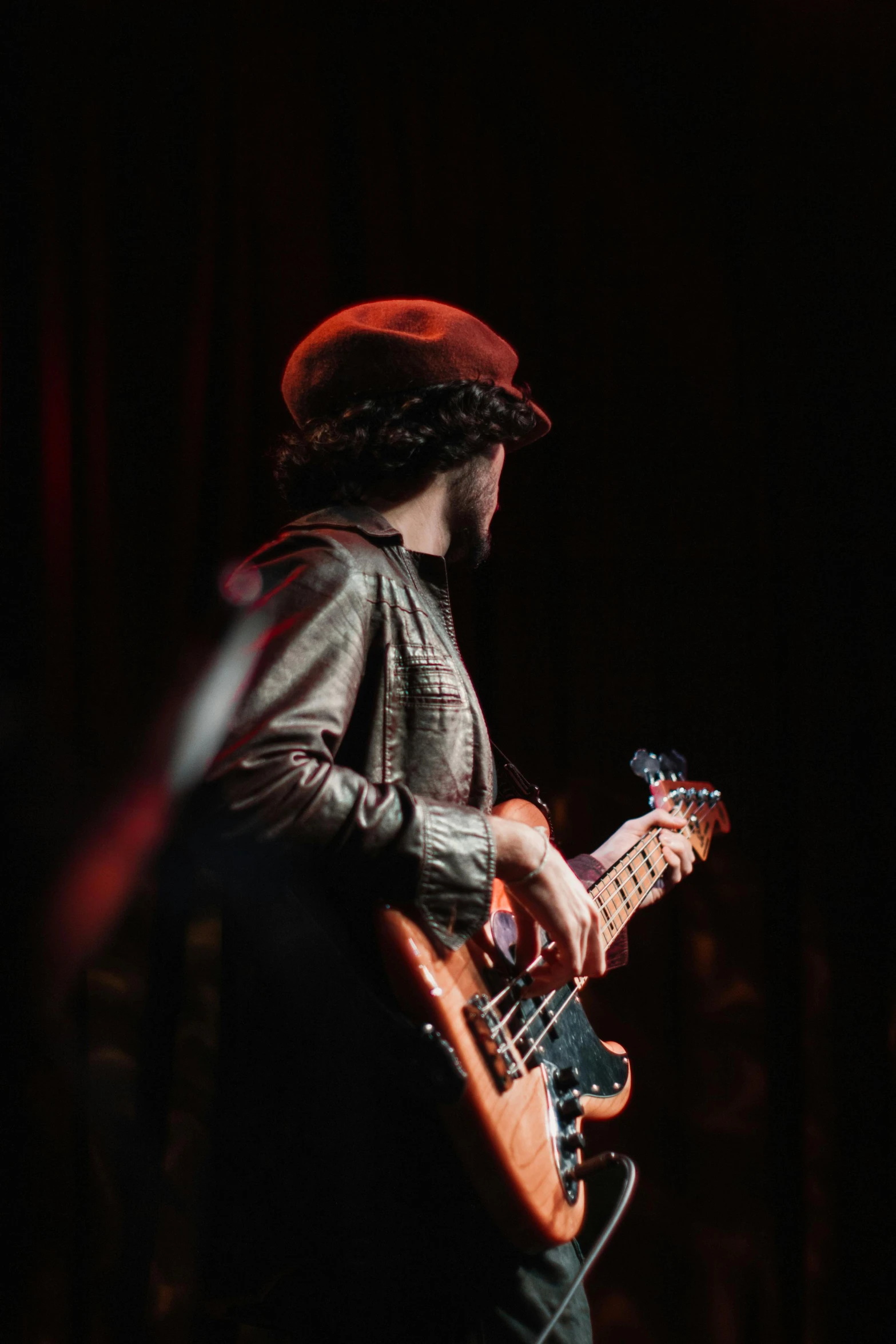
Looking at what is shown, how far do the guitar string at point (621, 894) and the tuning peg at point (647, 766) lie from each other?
0.07m

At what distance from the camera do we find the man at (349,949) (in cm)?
90

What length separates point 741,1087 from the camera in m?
2.11

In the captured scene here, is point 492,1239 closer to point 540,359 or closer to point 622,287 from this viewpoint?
point 540,359

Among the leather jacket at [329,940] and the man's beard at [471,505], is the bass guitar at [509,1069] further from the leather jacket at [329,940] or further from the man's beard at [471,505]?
the man's beard at [471,505]

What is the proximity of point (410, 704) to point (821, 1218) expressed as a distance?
1.72 metres

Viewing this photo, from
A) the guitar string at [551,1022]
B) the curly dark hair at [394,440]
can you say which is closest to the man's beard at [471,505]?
the curly dark hair at [394,440]

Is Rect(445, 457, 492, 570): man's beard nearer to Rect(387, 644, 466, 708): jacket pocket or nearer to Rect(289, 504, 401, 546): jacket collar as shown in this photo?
Rect(289, 504, 401, 546): jacket collar

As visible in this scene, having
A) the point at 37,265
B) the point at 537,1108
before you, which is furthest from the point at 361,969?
the point at 37,265

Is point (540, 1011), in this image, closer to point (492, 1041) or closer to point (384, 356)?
point (492, 1041)

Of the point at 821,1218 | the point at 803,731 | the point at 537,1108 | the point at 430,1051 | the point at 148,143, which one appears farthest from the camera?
the point at 803,731

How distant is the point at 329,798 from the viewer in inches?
34.7

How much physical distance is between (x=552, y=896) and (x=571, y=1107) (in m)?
0.27

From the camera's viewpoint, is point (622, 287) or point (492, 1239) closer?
point (492, 1239)

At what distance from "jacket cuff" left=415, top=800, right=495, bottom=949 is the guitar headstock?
893 mm
